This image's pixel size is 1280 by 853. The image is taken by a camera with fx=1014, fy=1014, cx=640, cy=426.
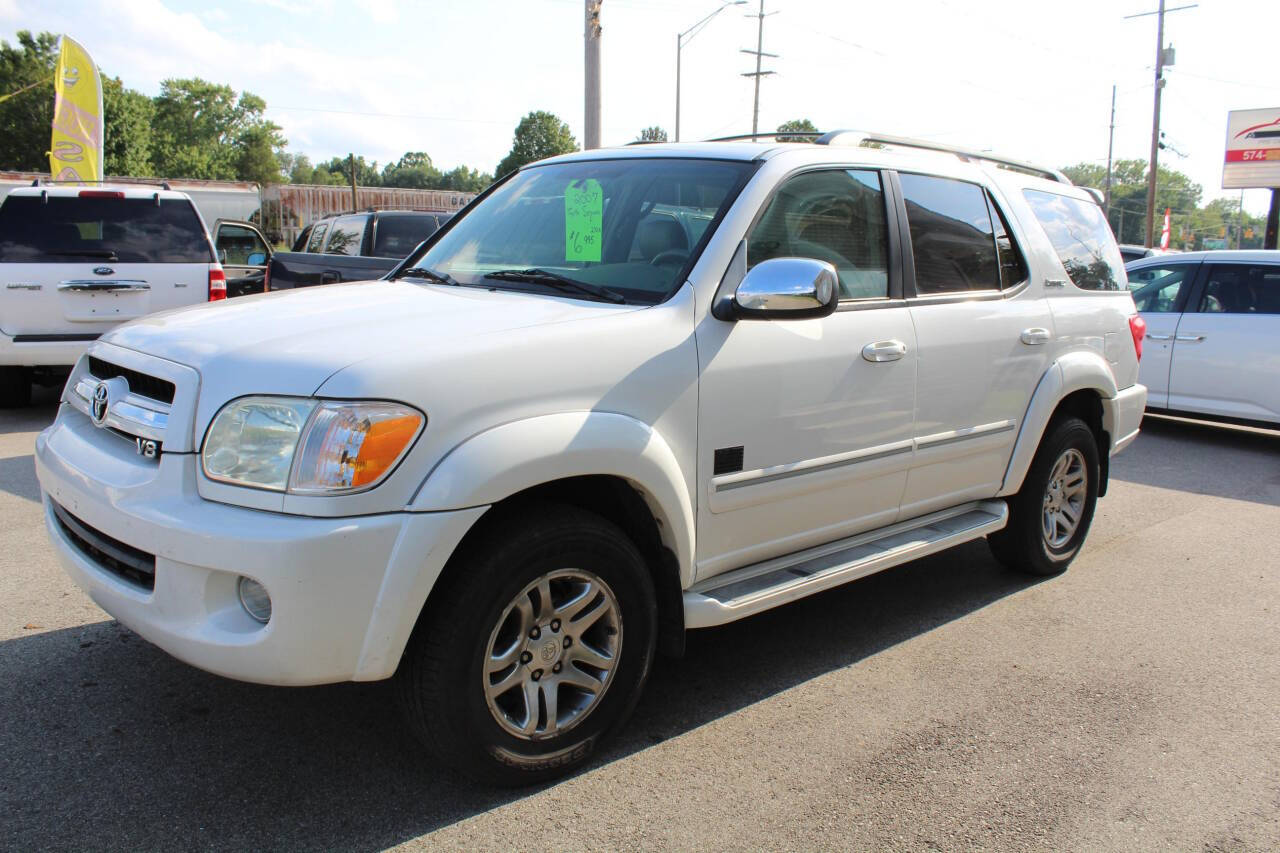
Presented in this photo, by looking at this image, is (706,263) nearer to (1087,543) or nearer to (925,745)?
(925,745)

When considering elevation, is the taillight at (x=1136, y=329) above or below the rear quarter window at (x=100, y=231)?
below

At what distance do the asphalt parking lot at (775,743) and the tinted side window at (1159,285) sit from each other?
5642mm

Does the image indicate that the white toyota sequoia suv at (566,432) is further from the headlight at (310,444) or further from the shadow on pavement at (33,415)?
the shadow on pavement at (33,415)

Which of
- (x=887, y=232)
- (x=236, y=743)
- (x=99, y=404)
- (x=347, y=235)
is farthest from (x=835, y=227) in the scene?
(x=347, y=235)

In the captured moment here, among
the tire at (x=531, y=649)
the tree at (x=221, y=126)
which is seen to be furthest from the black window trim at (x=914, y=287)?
the tree at (x=221, y=126)

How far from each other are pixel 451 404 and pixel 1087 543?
14.8 feet

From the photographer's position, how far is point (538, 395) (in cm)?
278

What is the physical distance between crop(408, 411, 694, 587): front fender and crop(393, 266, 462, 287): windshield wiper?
1.15 m

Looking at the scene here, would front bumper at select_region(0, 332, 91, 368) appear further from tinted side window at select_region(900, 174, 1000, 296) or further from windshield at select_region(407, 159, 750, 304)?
tinted side window at select_region(900, 174, 1000, 296)

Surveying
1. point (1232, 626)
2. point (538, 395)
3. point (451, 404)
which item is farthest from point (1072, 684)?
point (451, 404)

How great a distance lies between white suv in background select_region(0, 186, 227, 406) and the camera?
8055 millimetres

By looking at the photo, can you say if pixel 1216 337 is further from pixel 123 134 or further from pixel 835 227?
pixel 123 134

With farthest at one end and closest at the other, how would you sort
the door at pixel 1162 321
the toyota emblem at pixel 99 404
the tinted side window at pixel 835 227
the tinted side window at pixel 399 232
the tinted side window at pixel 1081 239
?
the tinted side window at pixel 399 232 → the door at pixel 1162 321 → the tinted side window at pixel 1081 239 → the tinted side window at pixel 835 227 → the toyota emblem at pixel 99 404

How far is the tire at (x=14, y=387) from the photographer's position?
8641 mm
